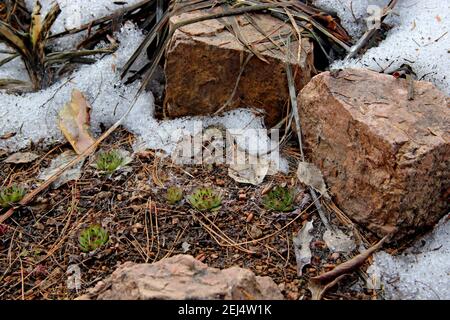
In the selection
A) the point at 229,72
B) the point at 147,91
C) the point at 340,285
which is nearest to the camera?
the point at 340,285

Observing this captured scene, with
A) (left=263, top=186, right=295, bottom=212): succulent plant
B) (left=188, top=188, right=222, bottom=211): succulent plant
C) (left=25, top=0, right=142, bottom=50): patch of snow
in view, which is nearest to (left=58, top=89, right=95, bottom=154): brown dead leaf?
(left=25, top=0, right=142, bottom=50): patch of snow

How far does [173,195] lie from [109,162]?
16.5 inches

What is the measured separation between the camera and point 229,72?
112 inches

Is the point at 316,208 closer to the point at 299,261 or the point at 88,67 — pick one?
the point at 299,261

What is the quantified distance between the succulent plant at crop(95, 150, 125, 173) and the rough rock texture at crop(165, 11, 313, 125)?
401 millimetres

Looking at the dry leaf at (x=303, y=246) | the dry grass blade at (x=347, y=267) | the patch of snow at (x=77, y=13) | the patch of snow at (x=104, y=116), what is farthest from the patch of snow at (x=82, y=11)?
the dry grass blade at (x=347, y=267)

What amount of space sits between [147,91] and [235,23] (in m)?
0.62

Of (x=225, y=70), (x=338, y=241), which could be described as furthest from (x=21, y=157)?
(x=338, y=241)

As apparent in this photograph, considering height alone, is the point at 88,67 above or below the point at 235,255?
above

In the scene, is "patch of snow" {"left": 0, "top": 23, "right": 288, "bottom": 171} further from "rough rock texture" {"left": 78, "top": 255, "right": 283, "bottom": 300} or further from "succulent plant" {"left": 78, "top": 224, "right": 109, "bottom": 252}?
"rough rock texture" {"left": 78, "top": 255, "right": 283, "bottom": 300}

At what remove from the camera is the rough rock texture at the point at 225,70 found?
2.79m

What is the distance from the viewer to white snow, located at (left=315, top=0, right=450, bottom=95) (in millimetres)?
2848

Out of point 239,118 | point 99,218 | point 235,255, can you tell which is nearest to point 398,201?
point 235,255

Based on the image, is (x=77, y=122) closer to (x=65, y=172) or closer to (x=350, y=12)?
(x=65, y=172)
